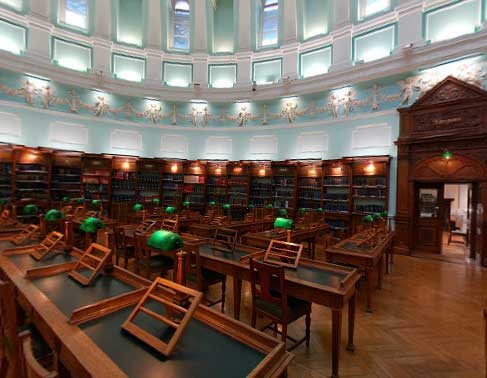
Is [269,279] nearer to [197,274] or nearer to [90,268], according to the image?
[197,274]

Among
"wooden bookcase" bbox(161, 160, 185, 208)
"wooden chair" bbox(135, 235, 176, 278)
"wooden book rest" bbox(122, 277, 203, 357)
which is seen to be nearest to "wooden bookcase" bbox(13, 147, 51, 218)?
"wooden bookcase" bbox(161, 160, 185, 208)

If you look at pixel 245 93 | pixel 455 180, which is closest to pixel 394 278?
pixel 455 180

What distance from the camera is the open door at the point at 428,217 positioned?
7957 millimetres

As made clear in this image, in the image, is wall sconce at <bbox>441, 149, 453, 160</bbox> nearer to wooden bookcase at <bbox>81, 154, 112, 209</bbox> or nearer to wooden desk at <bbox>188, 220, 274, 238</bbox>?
wooden desk at <bbox>188, 220, 274, 238</bbox>

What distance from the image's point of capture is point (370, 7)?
964cm

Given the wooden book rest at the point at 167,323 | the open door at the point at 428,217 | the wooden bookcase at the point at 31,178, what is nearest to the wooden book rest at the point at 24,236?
the wooden book rest at the point at 167,323

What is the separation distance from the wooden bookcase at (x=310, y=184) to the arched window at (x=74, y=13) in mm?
10873

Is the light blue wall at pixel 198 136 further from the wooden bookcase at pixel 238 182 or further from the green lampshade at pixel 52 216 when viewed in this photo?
the green lampshade at pixel 52 216

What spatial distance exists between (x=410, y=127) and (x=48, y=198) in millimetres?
→ 12591

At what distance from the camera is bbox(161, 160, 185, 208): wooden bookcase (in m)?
11.9

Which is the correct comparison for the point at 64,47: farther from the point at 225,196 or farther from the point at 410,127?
the point at 410,127

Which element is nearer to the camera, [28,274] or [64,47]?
[28,274]

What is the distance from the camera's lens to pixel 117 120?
11.4 metres

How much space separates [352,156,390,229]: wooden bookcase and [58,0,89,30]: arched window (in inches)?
487
